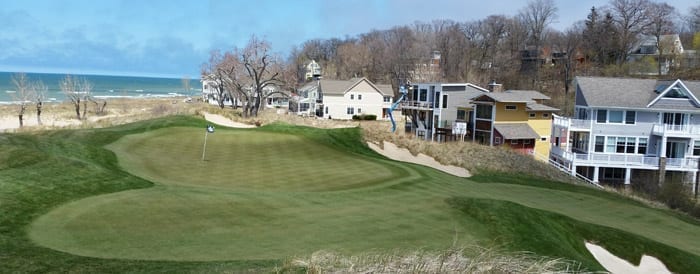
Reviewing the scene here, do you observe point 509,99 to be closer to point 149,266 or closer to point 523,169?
point 523,169

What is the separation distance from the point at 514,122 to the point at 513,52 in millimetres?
54512

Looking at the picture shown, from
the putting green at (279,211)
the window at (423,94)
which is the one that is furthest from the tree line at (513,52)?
the putting green at (279,211)

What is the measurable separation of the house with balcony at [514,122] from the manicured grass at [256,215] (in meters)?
19.8

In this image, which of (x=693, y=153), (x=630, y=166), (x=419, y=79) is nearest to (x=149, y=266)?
(x=630, y=166)

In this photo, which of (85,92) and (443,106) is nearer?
(443,106)

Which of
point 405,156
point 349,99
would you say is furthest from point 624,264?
point 349,99

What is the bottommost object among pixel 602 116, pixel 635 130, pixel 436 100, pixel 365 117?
pixel 365 117

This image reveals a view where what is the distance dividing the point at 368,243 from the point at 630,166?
1357 inches

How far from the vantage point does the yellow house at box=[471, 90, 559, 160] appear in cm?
4609

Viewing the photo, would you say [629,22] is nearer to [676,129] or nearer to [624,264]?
[676,129]

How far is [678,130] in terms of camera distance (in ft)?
133

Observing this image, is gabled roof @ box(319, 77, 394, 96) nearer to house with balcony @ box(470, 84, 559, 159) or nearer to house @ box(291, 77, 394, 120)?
house @ box(291, 77, 394, 120)

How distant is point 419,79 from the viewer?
9775 cm

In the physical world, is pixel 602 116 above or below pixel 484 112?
above
